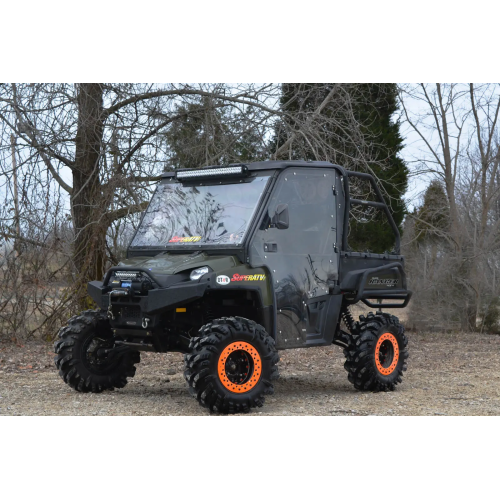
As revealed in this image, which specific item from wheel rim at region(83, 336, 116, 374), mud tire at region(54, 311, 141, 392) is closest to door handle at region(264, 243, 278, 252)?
mud tire at region(54, 311, 141, 392)

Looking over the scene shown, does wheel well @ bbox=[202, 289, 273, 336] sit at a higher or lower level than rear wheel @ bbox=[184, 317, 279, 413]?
higher

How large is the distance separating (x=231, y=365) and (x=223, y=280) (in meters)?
0.78

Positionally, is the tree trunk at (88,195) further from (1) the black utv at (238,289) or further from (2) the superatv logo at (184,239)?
(2) the superatv logo at (184,239)

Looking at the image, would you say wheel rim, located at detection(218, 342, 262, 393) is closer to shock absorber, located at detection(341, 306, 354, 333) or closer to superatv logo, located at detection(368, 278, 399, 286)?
shock absorber, located at detection(341, 306, 354, 333)

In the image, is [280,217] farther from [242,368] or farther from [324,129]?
[324,129]

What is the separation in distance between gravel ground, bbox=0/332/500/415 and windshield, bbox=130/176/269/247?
1.67m

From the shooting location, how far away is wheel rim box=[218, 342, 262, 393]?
21.9 feet

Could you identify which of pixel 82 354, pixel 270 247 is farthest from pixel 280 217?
pixel 82 354

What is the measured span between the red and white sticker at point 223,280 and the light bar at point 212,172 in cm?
124

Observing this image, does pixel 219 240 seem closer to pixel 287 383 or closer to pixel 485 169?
pixel 287 383

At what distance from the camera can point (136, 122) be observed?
43.6 ft

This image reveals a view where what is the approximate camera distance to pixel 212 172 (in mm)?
7871

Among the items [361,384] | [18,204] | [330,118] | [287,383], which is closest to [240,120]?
[330,118]

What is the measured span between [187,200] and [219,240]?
32.9 inches
